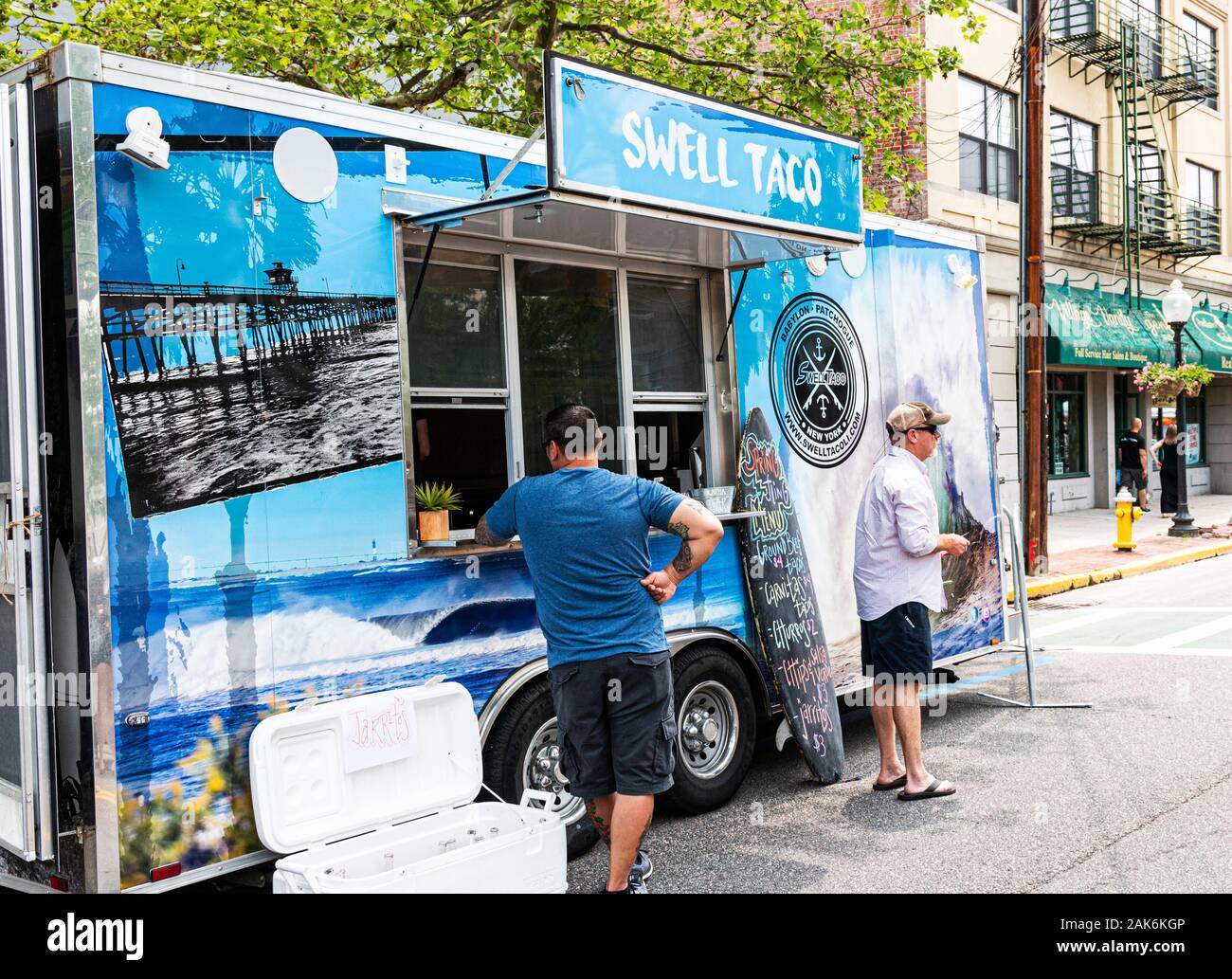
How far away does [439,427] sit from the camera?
535 centimetres

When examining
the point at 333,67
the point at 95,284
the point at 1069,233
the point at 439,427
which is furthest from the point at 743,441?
the point at 1069,233

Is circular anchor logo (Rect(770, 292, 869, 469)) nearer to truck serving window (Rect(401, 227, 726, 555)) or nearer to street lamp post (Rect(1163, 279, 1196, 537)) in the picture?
truck serving window (Rect(401, 227, 726, 555))

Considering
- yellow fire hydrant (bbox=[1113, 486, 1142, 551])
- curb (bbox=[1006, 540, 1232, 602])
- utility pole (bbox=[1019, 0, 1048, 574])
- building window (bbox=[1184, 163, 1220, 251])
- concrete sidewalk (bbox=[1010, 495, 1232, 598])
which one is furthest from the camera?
building window (bbox=[1184, 163, 1220, 251])

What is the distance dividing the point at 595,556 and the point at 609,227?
1749mm

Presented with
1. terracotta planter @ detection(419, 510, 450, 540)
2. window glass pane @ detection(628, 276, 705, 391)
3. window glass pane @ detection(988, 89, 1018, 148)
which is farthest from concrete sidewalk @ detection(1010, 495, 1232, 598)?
terracotta planter @ detection(419, 510, 450, 540)

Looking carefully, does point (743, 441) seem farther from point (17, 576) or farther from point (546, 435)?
point (17, 576)

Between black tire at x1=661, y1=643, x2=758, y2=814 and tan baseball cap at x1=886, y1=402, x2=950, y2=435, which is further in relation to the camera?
tan baseball cap at x1=886, y1=402, x2=950, y2=435

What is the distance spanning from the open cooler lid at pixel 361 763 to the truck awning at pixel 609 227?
1916 mm

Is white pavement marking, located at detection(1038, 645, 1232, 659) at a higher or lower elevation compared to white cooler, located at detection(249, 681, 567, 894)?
lower

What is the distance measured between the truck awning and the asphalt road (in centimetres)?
283

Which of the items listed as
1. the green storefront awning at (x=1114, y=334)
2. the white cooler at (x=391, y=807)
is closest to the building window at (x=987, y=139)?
the green storefront awning at (x=1114, y=334)

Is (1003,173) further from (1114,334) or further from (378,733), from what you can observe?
(378,733)

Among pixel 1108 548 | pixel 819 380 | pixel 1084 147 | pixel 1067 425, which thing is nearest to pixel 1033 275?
pixel 1108 548

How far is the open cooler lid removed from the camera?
414 cm
